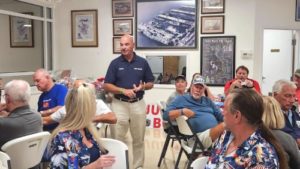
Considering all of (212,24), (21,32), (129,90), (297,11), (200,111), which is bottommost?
(200,111)

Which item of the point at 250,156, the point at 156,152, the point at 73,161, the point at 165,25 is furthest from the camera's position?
the point at 165,25

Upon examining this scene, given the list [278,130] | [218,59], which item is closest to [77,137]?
[278,130]

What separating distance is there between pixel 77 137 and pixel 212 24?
4810 mm

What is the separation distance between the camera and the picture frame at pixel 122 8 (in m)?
6.93

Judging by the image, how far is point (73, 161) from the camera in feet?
6.70

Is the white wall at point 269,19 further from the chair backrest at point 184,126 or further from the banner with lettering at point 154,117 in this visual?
the chair backrest at point 184,126

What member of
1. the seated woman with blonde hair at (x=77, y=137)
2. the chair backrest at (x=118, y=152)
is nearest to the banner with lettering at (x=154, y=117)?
the chair backrest at (x=118, y=152)

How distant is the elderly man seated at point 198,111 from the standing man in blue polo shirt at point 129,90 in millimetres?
467

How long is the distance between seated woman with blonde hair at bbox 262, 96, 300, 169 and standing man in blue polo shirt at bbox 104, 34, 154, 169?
1984 millimetres

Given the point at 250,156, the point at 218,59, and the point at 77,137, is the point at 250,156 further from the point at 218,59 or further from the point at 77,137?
the point at 218,59

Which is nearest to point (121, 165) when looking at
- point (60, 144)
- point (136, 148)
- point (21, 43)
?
point (60, 144)

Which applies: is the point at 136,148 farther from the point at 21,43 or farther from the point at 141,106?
the point at 21,43

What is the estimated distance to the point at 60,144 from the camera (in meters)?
2.02

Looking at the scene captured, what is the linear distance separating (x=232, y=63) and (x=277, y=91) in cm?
322
